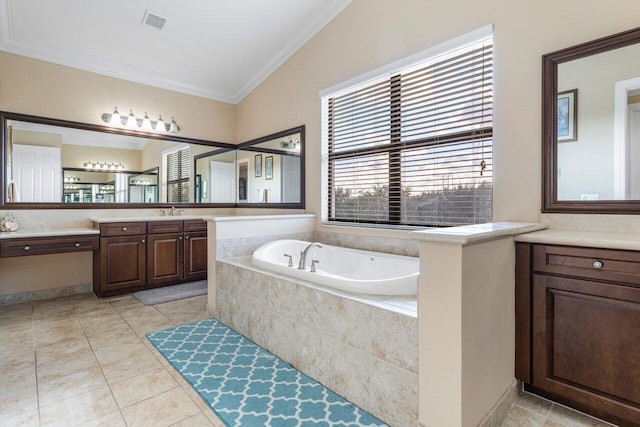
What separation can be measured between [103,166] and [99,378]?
2.74m

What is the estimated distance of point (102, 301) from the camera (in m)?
3.53

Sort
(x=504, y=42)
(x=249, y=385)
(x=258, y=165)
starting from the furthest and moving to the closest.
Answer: (x=258, y=165) → (x=504, y=42) → (x=249, y=385)

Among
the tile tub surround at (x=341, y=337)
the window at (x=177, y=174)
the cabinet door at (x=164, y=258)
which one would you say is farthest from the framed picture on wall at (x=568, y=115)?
the window at (x=177, y=174)

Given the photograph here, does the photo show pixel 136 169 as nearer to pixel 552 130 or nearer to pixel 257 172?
pixel 257 172

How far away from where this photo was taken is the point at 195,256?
425 centimetres

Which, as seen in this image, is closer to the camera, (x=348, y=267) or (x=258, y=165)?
(x=348, y=267)

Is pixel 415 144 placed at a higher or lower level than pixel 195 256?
higher

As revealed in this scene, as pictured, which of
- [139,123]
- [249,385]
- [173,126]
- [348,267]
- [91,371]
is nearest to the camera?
[249,385]

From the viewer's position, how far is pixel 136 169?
4141 mm

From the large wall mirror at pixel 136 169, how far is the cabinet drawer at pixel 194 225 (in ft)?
1.56

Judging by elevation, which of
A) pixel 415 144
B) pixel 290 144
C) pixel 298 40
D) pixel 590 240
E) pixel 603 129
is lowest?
pixel 590 240

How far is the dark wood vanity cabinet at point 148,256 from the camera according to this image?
3596 mm

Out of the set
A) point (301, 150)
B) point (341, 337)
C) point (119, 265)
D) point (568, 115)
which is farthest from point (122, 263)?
point (568, 115)

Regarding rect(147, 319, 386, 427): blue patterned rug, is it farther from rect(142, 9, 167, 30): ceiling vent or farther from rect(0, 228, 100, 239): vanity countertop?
rect(142, 9, 167, 30): ceiling vent
